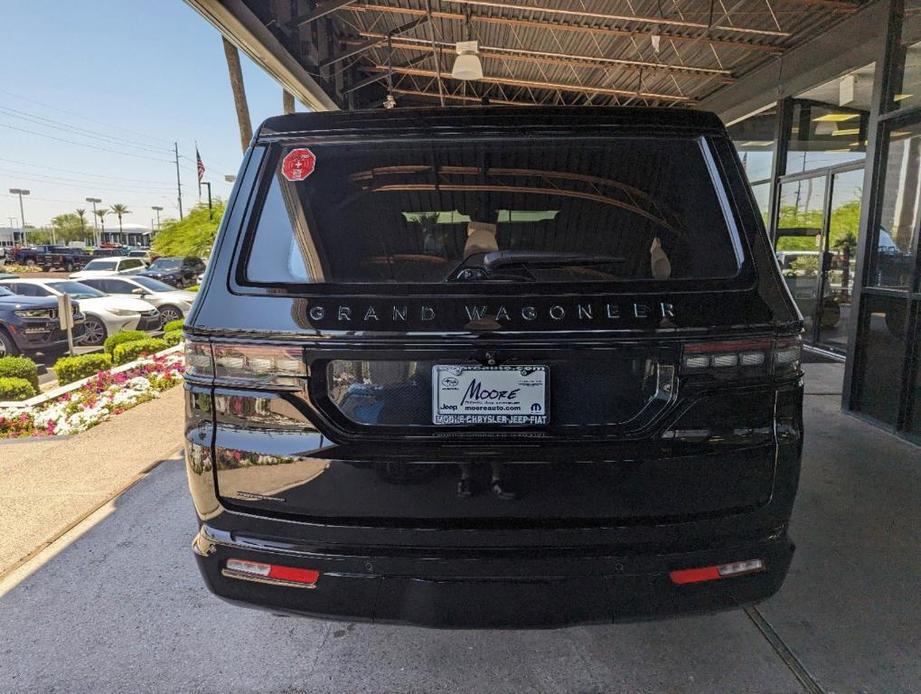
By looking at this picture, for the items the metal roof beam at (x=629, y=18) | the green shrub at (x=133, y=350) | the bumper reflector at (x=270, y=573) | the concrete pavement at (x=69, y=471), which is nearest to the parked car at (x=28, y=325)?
the green shrub at (x=133, y=350)

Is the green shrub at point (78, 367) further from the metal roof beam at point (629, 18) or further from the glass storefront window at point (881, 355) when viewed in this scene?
the glass storefront window at point (881, 355)

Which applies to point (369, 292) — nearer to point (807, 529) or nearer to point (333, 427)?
point (333, 427)

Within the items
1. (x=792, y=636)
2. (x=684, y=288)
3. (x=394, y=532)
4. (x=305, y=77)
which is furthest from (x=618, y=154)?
(x=305, y=77)

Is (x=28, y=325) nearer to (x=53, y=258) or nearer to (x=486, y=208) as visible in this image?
(x=486, y=208)

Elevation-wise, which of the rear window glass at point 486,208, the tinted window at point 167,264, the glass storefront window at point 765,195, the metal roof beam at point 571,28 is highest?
the metal roof beam at point 571,28

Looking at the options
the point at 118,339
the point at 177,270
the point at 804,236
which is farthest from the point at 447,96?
the point at 177,270

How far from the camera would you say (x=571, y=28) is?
902cm

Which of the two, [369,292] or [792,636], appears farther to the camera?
[792,636]

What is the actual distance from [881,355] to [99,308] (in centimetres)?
1326

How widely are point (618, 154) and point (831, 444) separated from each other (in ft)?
13.2

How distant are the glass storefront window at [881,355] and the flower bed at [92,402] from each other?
7144 mm

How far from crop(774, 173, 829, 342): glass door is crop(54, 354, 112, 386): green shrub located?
981cm

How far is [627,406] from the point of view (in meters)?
1.72

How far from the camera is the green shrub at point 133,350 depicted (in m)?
9.39
